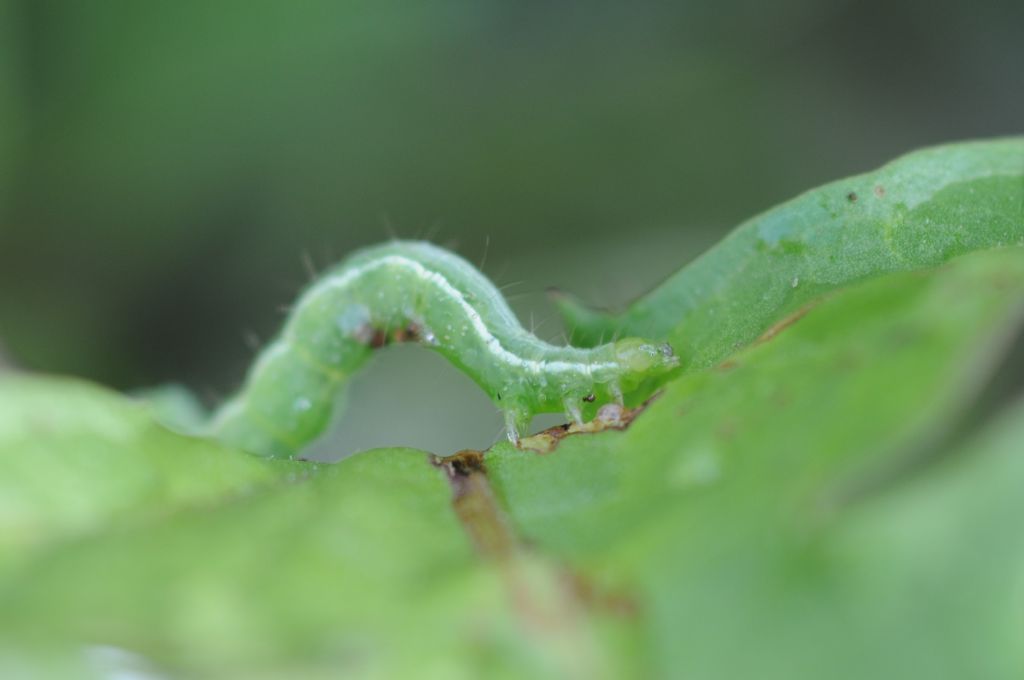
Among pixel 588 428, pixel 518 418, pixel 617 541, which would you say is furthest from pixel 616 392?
pixel 617 541

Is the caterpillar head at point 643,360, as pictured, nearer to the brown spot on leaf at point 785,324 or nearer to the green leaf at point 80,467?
the brown spot on leaf at point 785,324

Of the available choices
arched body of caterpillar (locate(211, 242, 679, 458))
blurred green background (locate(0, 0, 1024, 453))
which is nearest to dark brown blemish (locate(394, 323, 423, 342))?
arched body of caterpillar (locate(211, 242, 679, 458))

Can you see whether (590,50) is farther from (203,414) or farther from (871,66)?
(203,414)

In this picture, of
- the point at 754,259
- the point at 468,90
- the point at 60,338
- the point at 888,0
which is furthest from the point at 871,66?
the point at 60,338

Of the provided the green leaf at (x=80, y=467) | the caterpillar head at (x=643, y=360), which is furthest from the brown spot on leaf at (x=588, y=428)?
the green leaf at (x=80, y=467)

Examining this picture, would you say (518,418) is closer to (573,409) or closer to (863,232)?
(573,409)

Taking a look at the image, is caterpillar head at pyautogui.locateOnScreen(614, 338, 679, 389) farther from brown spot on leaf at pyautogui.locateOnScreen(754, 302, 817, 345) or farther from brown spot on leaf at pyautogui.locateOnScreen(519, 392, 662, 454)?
brown spot on leaf at pyautogui.locateOnScreen(754, 302, 817, 345)
